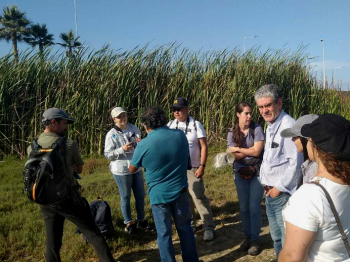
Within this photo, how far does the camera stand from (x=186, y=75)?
9508mm

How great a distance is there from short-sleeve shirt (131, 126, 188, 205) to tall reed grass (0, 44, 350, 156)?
18.9ft

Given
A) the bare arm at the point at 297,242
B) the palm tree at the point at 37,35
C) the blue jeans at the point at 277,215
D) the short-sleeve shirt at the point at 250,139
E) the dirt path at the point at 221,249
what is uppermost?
the palm tree at the point at 37,35

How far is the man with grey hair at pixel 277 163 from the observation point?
2.68 metres

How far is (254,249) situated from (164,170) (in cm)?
162

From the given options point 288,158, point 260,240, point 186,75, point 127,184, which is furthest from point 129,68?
point 288,158

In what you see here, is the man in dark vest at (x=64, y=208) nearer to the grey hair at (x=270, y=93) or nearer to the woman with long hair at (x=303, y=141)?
the grey hair at (x=270, y=93)

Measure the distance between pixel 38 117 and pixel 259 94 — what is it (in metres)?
6.92

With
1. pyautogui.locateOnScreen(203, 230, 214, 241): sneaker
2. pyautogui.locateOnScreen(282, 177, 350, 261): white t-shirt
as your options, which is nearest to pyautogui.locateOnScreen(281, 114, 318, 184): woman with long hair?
pyautogui.locateOnScreen(282, 177, 350, 261): white t-shirt

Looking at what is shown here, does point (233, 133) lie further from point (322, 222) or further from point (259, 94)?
point (322, 222)

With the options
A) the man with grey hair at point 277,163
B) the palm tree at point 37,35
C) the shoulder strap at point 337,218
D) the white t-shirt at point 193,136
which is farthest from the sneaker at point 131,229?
the palm tree at point 37,35

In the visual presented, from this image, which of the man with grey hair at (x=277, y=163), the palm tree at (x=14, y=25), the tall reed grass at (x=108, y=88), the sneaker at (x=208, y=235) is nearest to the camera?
the man with grey hair at (x=277, y=163)

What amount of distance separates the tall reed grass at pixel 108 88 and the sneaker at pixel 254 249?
5526 millimetres

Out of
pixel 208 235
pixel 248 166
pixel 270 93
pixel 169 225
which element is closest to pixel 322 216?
pixel 270 93

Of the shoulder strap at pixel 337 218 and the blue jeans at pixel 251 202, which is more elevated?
the shoulder strap at pixel 337 218
